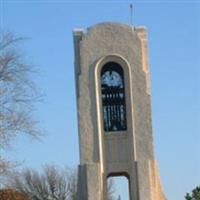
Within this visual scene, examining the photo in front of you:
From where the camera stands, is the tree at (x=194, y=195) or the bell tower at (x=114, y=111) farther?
the tree at (x=194, y=195)

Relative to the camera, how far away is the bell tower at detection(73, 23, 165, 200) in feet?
88.2

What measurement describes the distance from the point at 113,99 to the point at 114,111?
47cm

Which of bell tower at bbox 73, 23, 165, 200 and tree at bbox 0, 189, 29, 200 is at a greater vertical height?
bell tower at bbox 73, 23, 165, 200

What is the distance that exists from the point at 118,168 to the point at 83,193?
1561mm

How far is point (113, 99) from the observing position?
27.8 metres

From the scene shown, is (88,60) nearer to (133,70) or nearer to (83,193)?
(133,70)

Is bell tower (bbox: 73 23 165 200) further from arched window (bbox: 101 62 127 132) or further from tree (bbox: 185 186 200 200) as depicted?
tree (bbox: 185 186 200 200)

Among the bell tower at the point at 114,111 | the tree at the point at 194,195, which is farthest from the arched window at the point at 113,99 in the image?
the tree at the point at 194,195

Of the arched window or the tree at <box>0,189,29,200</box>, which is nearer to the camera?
the arched window

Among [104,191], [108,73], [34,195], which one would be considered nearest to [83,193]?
[104,191]

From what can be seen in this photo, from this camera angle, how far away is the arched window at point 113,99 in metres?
27.5

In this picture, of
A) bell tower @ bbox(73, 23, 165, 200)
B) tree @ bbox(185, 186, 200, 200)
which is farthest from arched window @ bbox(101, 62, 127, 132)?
tree @ bbox(185, 186, 200, 200)

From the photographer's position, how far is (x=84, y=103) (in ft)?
90.0

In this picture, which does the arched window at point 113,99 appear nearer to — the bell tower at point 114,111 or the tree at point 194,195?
→ the bell tower at point 114,111
